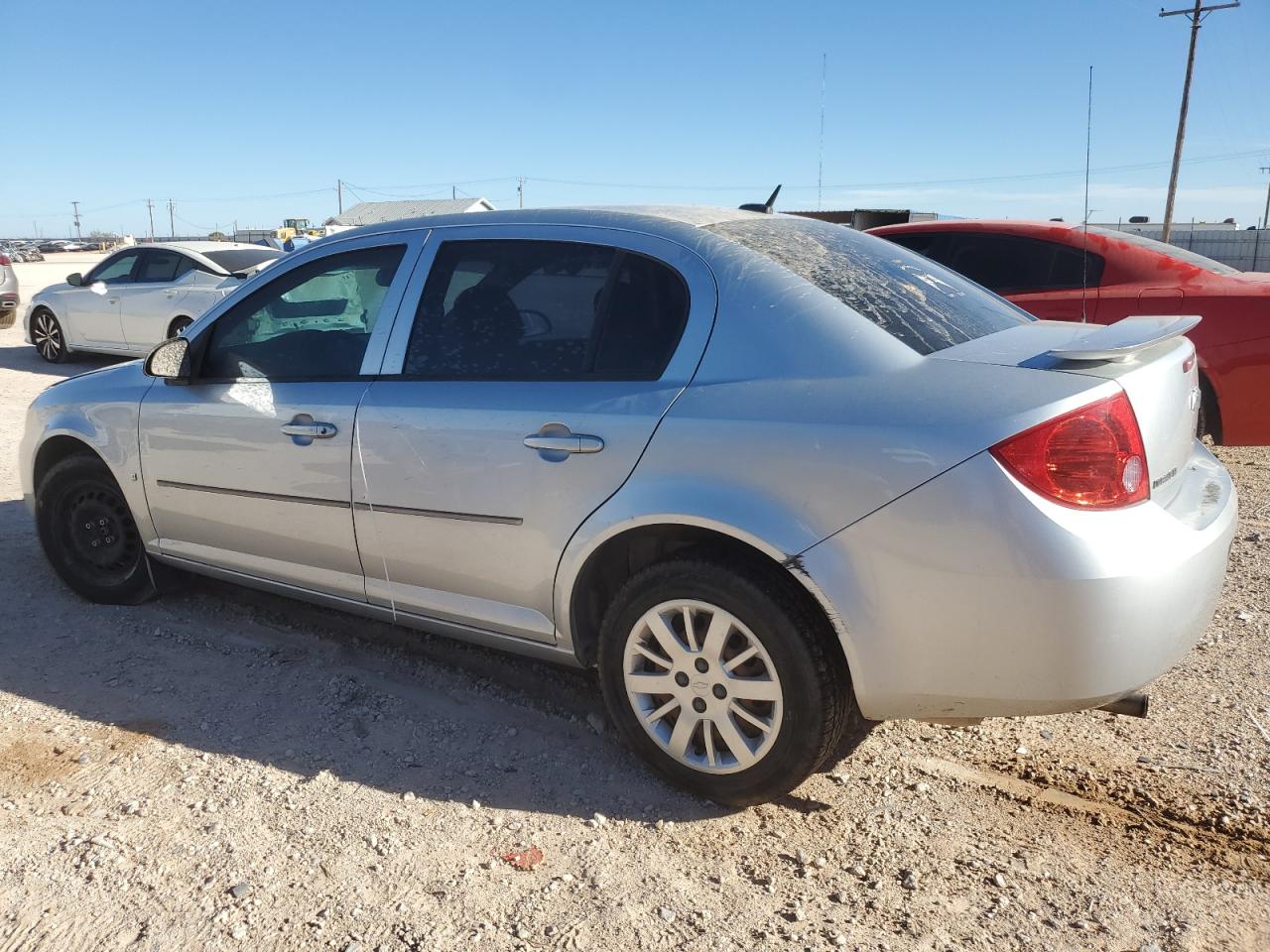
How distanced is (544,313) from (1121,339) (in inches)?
67.0

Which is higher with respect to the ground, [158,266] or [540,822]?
[158,266]

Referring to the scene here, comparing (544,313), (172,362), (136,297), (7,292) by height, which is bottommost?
(7,292)

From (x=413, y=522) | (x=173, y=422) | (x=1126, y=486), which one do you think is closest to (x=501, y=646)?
(x=413, y=522)

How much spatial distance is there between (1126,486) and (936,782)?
115 centimetres

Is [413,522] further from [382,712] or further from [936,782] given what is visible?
[936,782]

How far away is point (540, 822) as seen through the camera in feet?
9.48

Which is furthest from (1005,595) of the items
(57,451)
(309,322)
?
(57,451)

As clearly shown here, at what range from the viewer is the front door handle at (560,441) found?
2.93 metres

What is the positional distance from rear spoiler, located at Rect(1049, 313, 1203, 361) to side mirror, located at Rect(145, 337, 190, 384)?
3.20 meters

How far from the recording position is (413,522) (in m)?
3.37

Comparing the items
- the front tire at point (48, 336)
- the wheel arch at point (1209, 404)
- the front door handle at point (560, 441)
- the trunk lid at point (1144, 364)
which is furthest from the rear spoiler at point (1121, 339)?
the front tire at point (48, 336)

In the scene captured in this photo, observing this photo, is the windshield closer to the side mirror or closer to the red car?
the red car

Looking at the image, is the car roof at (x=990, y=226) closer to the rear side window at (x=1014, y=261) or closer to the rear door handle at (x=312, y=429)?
the rear side window at (x=1014, y=261)

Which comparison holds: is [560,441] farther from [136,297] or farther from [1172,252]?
[136,297]
